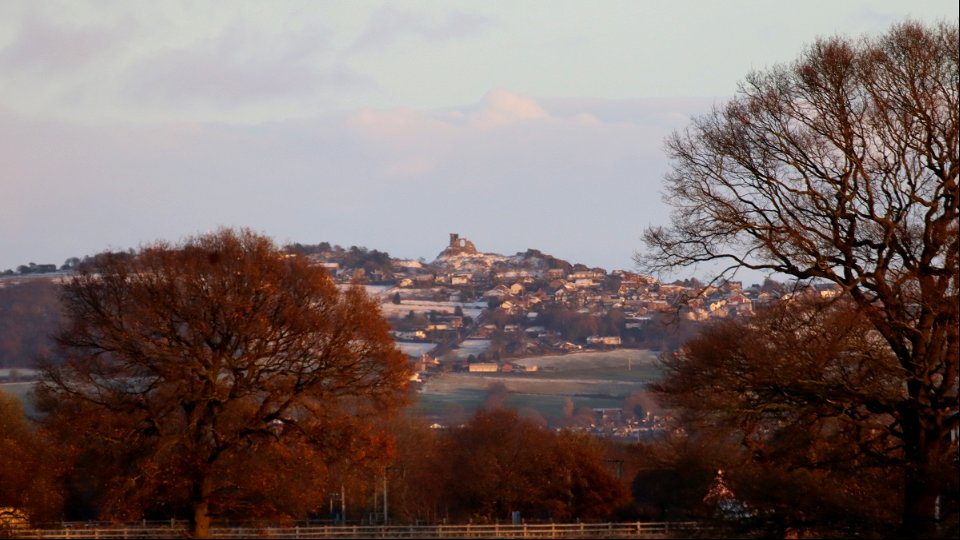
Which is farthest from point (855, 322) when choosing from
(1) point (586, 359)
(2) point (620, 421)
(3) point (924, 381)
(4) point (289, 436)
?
(1) point (586, 359)

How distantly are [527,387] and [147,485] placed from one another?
130 meters

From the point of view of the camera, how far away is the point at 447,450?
63.5 metres

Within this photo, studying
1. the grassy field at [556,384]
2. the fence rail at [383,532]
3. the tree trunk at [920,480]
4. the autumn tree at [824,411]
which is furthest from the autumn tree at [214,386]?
the grassy field at [556,384]

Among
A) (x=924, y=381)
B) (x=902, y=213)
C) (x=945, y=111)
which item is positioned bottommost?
(x=924, y=381)

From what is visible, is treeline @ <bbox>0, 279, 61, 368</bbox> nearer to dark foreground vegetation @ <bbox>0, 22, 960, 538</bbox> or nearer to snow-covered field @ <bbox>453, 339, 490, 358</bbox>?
snow-covered field @ <bbox>453, 339, 490, 358</bbox>

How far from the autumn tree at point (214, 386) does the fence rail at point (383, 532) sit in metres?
0.68

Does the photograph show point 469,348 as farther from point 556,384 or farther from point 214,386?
point 214,386

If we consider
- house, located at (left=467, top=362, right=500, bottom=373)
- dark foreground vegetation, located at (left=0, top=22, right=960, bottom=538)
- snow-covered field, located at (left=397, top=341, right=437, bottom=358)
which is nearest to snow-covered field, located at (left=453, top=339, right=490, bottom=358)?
snow-covered field, located at (left=397, top=341, right=437, bottom=358)

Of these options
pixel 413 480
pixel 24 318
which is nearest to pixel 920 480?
pixel 413 480

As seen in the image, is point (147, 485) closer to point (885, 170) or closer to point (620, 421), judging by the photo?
point (885, 170)

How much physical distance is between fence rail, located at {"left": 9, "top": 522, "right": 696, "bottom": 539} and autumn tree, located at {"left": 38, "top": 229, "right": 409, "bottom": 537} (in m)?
0.68

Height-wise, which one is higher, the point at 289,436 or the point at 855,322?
the point at 855,322

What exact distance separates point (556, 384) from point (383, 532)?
131 m

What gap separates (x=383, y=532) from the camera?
38750 millimetres
